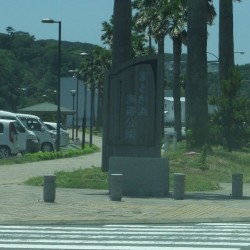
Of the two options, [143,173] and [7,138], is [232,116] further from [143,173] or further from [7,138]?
[143,173]

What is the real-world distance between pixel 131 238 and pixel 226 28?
26.6 metres

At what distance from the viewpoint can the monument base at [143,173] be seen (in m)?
21.2

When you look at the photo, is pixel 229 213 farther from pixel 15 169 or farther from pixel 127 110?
pixel 15 169

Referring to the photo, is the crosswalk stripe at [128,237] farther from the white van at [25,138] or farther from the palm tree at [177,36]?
the palm tree at [177,36]

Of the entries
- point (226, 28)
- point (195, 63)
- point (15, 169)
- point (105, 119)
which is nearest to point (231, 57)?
point (226, 28)

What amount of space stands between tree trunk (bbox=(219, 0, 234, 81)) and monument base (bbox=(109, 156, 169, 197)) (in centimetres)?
1752

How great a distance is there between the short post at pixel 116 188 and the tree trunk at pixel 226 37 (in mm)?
19385

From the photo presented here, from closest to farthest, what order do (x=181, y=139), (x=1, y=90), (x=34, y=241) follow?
(x=34, y=241), (x=181, y=139), (x=1, y=90)

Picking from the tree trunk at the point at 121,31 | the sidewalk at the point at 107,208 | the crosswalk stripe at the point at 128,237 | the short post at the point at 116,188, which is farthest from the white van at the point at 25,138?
the crosswalk stripe at the point at 128,237

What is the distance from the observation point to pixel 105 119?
75.5ft

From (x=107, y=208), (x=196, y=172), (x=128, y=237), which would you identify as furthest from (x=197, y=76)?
(x=128, y=237)

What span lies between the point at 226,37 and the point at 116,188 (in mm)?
21093

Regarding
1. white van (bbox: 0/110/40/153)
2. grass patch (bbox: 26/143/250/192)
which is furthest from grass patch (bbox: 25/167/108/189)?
white van (bbox: 0/110/40/153)

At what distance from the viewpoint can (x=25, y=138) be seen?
44281 mm
